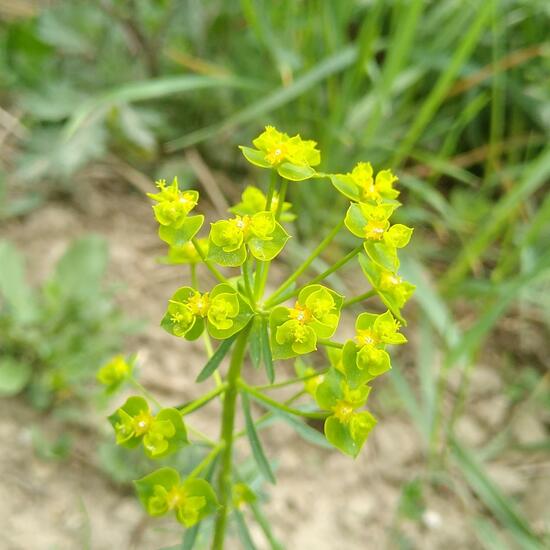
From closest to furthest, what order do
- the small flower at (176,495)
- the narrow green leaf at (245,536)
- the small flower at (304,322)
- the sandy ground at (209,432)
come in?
the small flower at (304,322) → the small flower at (176,495) → the narrow green leaf at (245,536) → the sandy ground at (209,432)

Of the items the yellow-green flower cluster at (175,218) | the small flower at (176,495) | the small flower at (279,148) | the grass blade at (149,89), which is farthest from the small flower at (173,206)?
the grass blade at (149,89)

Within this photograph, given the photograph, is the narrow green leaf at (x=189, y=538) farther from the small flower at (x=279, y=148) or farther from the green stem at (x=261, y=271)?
the small flower at (x=279, y=148)

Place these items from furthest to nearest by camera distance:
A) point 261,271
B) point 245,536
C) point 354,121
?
point 354,121 < point 245,536 < point 261,271

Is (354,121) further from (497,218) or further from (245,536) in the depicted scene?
(245,536)

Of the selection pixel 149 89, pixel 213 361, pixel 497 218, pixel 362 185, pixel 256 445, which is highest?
pixel 149 89

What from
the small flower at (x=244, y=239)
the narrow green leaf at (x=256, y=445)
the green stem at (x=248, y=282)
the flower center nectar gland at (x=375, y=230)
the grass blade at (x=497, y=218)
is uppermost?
Answer: the grass blade at (x=497, y=218)

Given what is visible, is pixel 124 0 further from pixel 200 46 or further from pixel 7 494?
pixel 7 494

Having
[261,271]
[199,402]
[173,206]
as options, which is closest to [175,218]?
[173,206]

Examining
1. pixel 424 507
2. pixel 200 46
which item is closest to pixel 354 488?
pixel 424 507
